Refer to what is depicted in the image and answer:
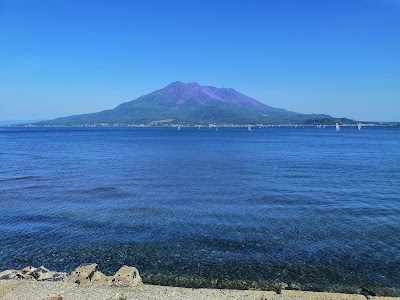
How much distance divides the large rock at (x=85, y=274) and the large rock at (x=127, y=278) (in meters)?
0.94

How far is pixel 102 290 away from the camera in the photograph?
12.0m

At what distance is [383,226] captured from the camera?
782 inches

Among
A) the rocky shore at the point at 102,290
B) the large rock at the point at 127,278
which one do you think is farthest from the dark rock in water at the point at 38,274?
the large rock at the point at 127,278

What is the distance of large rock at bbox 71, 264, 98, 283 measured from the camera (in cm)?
1279

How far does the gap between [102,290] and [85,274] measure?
1273 mm

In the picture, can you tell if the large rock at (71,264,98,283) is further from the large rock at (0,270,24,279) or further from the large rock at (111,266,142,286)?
the large rock at (0,270,24,279)

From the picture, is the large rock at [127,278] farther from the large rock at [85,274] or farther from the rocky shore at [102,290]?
the large rock at [85,274]

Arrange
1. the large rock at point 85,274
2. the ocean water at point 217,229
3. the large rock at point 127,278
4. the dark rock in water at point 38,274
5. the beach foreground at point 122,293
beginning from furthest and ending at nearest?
the ocean water at point 217,229 → the dark rock in water at point 38,274 → the large rock at point 85,274 → the large rock at point 127,278 → the beach foreground at point 122,293

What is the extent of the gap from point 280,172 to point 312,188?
32.5 feet

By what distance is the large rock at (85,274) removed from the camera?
1279 centimetres

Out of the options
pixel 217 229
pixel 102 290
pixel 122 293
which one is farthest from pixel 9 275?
pixel 217 229

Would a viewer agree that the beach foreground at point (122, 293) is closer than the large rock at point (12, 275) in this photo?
Yes

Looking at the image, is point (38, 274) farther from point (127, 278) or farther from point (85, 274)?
point (127, 278)

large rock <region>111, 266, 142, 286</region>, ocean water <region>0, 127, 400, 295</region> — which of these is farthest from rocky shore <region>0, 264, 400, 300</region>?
ocean water <region>0, 127, 400, 295</region>
